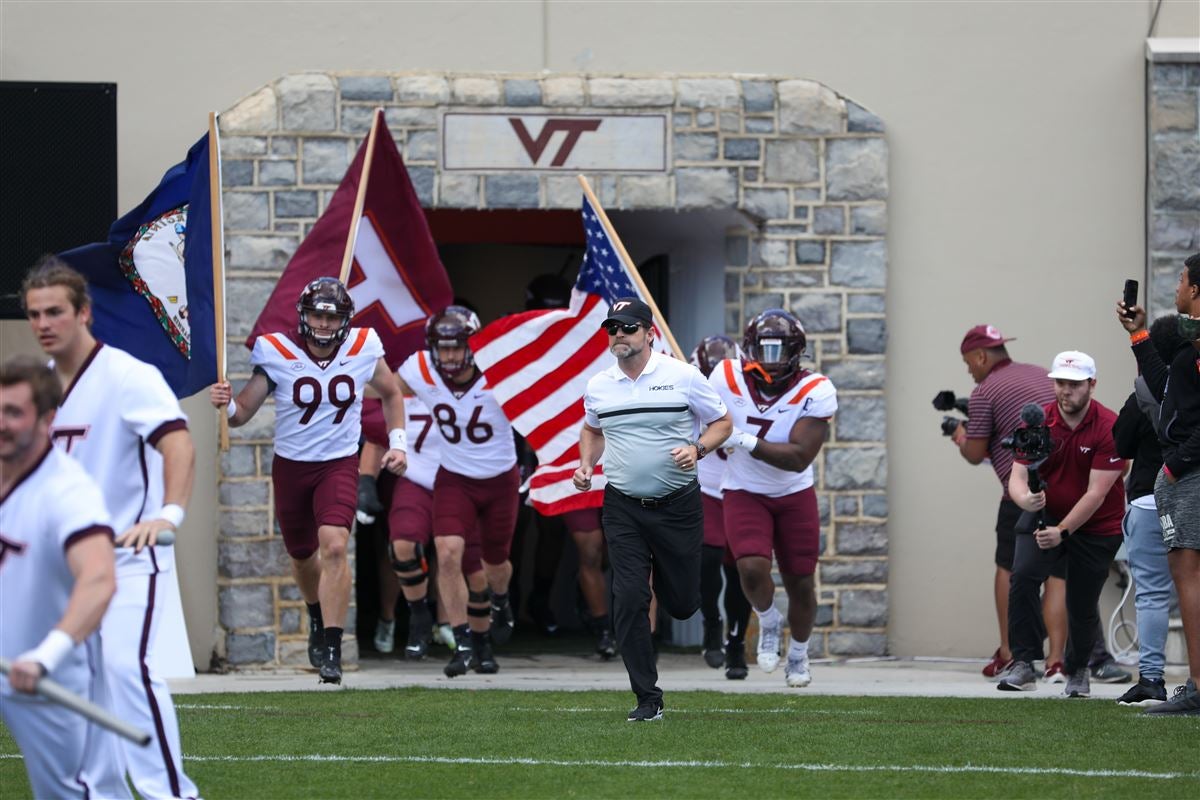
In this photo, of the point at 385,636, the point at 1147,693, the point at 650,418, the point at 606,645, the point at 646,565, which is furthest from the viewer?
the point at 385,636

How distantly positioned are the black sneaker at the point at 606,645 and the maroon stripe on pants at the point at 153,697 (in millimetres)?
7082

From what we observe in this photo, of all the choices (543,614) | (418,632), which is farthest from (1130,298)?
(543,614)

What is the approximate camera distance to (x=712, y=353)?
12320 mm

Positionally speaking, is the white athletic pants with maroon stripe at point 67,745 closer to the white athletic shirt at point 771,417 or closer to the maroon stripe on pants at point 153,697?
the maroon stripe on pants at point 153,697

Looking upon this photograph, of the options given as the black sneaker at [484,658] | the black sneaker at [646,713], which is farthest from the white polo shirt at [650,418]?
the black sneaker at [484,658]

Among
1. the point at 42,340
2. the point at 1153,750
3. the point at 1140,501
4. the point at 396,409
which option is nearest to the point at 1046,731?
the point at 1153,750

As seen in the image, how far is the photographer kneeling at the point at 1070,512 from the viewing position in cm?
1012

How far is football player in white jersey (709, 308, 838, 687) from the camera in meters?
10.6

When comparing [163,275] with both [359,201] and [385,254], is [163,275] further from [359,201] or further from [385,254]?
[385,254]

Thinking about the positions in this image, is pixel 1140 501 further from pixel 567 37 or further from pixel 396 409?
pixel 567 37

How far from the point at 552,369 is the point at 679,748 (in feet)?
14.5

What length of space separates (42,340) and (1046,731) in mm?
4854

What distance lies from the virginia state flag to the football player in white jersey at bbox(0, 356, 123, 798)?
179 inches

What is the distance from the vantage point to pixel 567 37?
42.7ft
